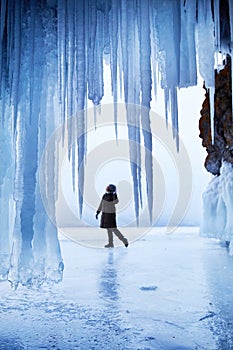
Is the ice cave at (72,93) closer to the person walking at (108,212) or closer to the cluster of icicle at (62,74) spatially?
the cluster of icicle at (62,74)

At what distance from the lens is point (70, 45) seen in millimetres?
3982

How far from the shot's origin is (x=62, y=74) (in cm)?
404

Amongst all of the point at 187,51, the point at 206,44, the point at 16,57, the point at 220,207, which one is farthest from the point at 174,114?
the point at 220,207

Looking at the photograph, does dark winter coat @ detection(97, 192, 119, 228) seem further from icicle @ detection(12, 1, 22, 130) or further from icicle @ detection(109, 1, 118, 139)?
icicle @ detection(12, 1, 22, 130)

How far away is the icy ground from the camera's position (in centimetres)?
217

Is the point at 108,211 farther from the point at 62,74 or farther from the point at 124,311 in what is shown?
the point at 124,311

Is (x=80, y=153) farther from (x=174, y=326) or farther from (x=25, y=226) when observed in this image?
(x=174, y=326)

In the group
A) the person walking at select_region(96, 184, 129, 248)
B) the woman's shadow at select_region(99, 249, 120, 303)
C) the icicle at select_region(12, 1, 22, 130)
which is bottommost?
the woman's shadow at select_region(99, 249, 120, 303)

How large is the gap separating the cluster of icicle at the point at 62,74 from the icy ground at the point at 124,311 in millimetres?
534

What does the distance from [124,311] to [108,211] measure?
15.1 feet

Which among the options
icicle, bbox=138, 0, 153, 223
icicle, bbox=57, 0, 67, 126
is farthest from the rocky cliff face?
icicle, bbox=57, 0, 67, 126

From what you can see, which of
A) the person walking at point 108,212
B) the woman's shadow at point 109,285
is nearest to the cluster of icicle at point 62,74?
the woman's shadow at point 109,285

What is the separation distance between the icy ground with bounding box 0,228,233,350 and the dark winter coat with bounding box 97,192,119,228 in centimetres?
261

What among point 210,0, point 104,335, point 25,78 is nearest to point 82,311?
point 104,335
